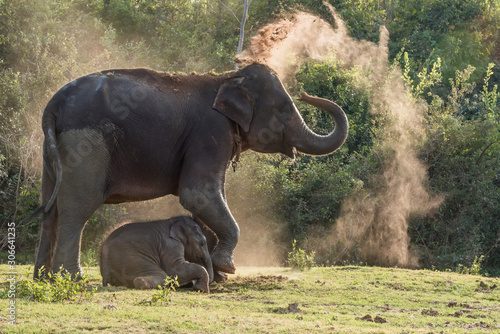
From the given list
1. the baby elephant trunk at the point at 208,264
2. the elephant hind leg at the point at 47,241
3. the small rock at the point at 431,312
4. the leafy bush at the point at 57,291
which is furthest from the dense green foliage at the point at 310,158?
the small rock at the point at 431,312

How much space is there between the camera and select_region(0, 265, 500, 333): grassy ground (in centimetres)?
694

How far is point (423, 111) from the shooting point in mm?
21031

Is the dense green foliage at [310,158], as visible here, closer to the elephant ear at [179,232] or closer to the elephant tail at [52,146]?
the elephant tail at [52,146]

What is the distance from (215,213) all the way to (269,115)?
177 centimetres

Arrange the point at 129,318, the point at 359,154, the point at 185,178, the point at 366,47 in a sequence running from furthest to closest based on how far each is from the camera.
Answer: the point at 366,47, the point at 359,154, the point at 185,178, the point at 129,318

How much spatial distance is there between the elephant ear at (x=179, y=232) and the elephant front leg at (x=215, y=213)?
0.89 feet

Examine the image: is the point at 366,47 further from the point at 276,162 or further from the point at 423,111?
the point at 276,162

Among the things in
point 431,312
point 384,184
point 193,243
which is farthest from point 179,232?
point 384,184

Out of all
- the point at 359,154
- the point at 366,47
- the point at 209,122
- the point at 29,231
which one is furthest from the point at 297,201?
the point at 366,47

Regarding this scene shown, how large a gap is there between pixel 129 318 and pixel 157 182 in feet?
11.6

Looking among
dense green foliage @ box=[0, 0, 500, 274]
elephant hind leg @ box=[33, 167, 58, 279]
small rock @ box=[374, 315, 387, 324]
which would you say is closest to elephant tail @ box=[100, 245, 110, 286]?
elephant hind leg @ box=[33, 167, 58, 279]

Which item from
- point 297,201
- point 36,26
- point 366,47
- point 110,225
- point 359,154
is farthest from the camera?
point 366,47

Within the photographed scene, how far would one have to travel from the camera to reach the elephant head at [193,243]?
1012cm

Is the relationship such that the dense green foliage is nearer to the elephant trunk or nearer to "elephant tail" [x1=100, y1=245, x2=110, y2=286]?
"elephant tail" [x1=100, y1=245, x2=110, y2=286]
